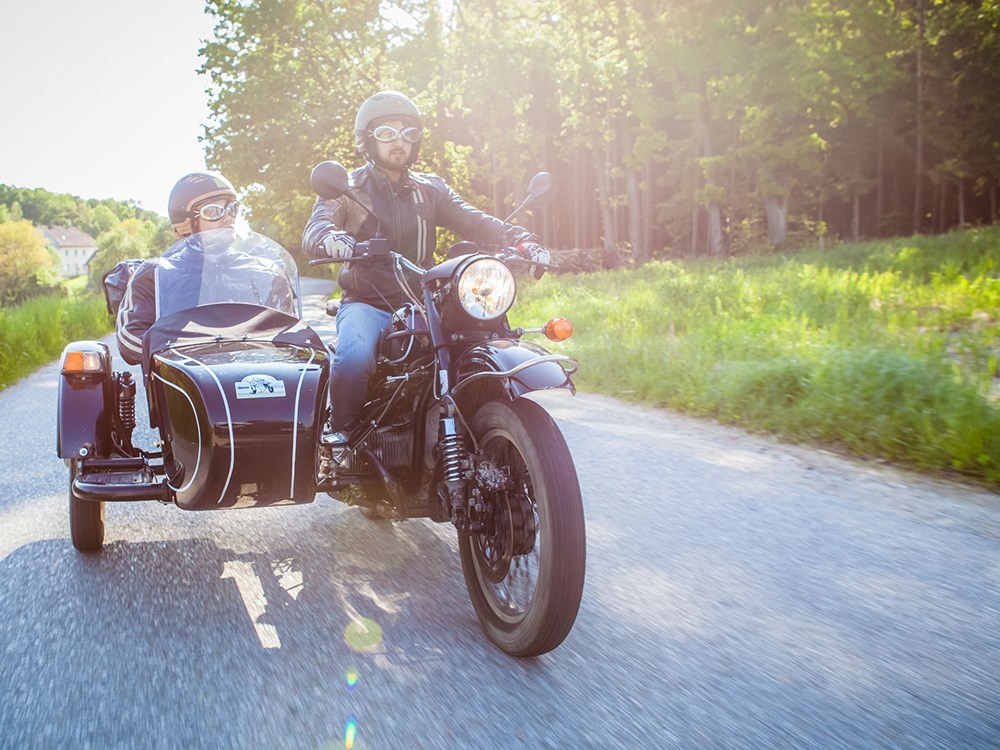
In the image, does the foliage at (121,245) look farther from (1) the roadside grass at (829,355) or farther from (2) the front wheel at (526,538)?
(2) the front wheel at (526,538)

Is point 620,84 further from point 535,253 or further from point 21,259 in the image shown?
point 21,259

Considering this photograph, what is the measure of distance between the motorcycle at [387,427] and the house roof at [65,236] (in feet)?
607

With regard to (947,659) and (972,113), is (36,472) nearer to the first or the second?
(947,659)

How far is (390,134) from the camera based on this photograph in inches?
166

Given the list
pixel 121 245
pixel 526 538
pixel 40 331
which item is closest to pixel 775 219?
pixel 40 331

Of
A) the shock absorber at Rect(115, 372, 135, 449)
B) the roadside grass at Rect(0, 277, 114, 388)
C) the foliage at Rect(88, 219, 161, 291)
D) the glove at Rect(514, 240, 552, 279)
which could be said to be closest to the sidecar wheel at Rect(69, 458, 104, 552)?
the shock absorber at Rect(115, 372, 135, 449)

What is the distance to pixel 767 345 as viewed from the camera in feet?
28.7

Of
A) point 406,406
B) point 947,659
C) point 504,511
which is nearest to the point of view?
point 947,659

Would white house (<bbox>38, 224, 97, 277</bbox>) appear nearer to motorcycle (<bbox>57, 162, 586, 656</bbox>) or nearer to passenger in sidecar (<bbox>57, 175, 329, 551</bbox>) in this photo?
passenger in sidecar (<bbox>57, 175, 329, 551</bbox>)

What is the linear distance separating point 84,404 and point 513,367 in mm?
2251

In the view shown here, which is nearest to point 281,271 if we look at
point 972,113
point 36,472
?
point 36,472

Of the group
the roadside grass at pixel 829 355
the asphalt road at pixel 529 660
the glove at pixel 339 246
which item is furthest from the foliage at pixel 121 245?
the glove at pixel 339 246

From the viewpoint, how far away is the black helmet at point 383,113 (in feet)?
13.8

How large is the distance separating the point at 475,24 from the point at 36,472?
91.1ft
